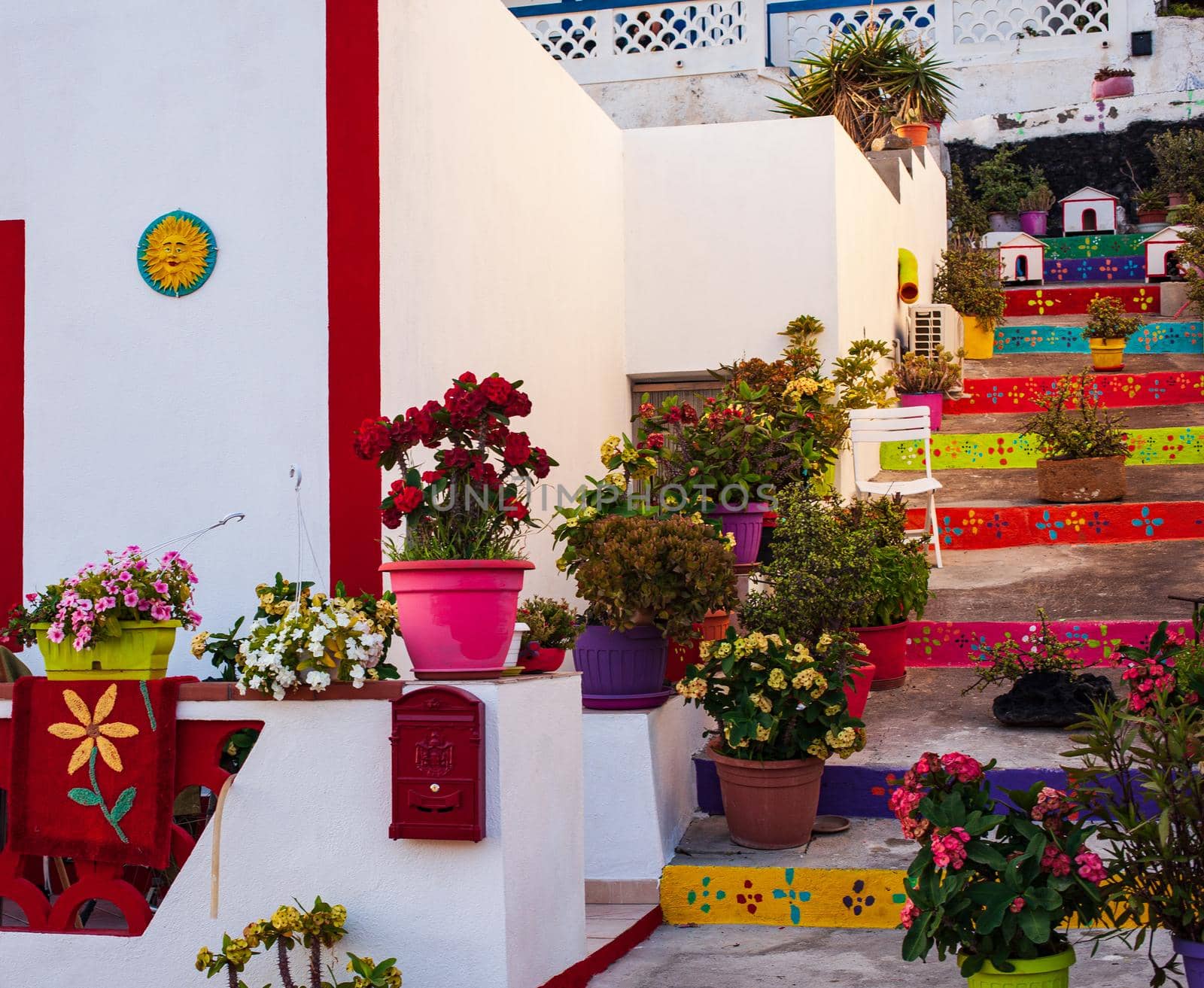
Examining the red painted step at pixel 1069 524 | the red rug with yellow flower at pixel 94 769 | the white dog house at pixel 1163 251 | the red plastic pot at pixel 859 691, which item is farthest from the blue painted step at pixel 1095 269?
the red rug with yellow flower at pixel 94 769

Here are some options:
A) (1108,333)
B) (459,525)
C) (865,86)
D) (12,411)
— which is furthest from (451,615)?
(865,86)

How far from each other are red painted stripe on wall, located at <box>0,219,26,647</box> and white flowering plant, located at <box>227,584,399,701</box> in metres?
1.95

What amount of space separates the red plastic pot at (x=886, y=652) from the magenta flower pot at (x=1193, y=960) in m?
3.36

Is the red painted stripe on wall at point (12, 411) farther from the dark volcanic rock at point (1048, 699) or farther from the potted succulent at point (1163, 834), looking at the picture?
the dark volcanic rock at point (1048, 699)

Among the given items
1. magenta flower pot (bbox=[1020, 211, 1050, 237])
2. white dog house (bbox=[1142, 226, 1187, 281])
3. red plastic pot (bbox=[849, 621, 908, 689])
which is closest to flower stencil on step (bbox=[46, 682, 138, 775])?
red plastic pot (bbox=[849, 621, 908, 689])

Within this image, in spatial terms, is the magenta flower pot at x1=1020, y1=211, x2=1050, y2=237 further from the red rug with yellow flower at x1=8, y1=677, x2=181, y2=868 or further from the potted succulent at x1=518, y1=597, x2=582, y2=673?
the red rug with yellow flower at x1=8, y1=677, x2=181, y2=868

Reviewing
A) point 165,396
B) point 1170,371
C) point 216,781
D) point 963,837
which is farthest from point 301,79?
point 1170,371

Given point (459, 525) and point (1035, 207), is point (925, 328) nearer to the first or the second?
point (1035, 207)

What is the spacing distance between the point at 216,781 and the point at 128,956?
1.80ft

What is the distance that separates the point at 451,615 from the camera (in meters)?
3.92

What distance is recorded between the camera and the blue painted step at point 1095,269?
15.8 m

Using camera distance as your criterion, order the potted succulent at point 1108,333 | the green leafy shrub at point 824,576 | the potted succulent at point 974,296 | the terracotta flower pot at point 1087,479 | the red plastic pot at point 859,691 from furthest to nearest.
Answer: the potted succulent at point 974,296 < the potted succulent at point 1108,333 < the terracotta flower pot at point 1087,479 < the red plastic pot at point 859,691 < the green leafy shrub at point 824,576

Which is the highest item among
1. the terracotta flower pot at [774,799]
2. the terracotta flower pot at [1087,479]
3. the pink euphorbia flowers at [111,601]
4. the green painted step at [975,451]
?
the green painted step at [975,451]

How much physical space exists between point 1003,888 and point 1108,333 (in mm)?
9306
